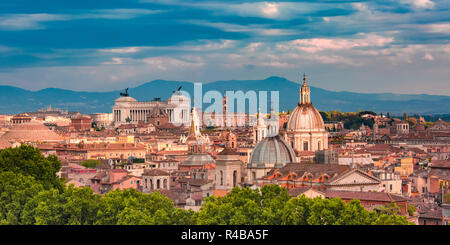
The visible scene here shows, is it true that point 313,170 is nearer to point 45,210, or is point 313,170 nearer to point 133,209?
point 133,209

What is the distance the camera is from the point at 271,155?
163ft

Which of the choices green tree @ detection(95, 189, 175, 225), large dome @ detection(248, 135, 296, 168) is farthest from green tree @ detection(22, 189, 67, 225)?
large dome @ detection(248, 135, 296, 168)

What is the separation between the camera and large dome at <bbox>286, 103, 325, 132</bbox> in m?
70.8

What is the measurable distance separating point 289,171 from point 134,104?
12742 centimetres

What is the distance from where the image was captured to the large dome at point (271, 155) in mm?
49438

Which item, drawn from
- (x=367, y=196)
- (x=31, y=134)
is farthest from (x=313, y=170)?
(x=31, y=134)

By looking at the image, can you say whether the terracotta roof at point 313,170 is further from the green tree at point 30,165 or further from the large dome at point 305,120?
the large dome at point 305,120

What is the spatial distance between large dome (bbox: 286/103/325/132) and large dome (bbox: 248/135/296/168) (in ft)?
65.6

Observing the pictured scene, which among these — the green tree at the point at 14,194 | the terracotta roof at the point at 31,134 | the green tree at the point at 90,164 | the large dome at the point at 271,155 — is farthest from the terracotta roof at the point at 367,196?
the terracotta roof at the point at 31,134

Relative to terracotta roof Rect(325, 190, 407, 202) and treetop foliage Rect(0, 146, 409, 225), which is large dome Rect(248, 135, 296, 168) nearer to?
terracotta roof Rect(325, 190, 407, 202)

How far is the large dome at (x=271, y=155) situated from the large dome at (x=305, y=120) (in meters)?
20.0
